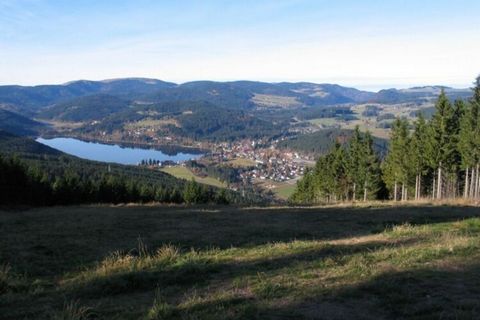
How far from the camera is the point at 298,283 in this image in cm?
909

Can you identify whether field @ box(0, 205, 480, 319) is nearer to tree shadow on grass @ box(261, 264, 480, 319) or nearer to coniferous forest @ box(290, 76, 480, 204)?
tree shadow on grass @ box(261, 264, 480, 319)

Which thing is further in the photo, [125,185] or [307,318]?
[125,185]

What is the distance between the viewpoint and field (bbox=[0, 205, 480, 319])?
293 inches

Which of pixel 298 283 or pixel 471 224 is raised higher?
pixel 298 283

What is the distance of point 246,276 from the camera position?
10.1 m

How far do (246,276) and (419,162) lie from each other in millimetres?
47091

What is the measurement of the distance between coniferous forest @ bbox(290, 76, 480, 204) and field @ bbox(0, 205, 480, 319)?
28268 millimetres

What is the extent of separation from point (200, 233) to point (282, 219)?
658 cm

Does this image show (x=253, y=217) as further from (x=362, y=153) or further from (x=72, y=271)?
(x=362, y=153)

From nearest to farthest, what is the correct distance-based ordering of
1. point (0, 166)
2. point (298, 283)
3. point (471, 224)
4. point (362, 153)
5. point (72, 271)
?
point (298, 283), point (72, 271), point (471, 224), point (0, 166), point (362, 153)

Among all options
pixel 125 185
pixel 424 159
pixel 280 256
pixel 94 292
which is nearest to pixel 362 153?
pixel 424 159

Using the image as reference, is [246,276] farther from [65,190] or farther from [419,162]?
[65,190]

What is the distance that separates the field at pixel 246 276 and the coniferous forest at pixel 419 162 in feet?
92.7

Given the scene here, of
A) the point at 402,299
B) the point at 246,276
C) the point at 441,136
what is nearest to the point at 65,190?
the point at 441,136
